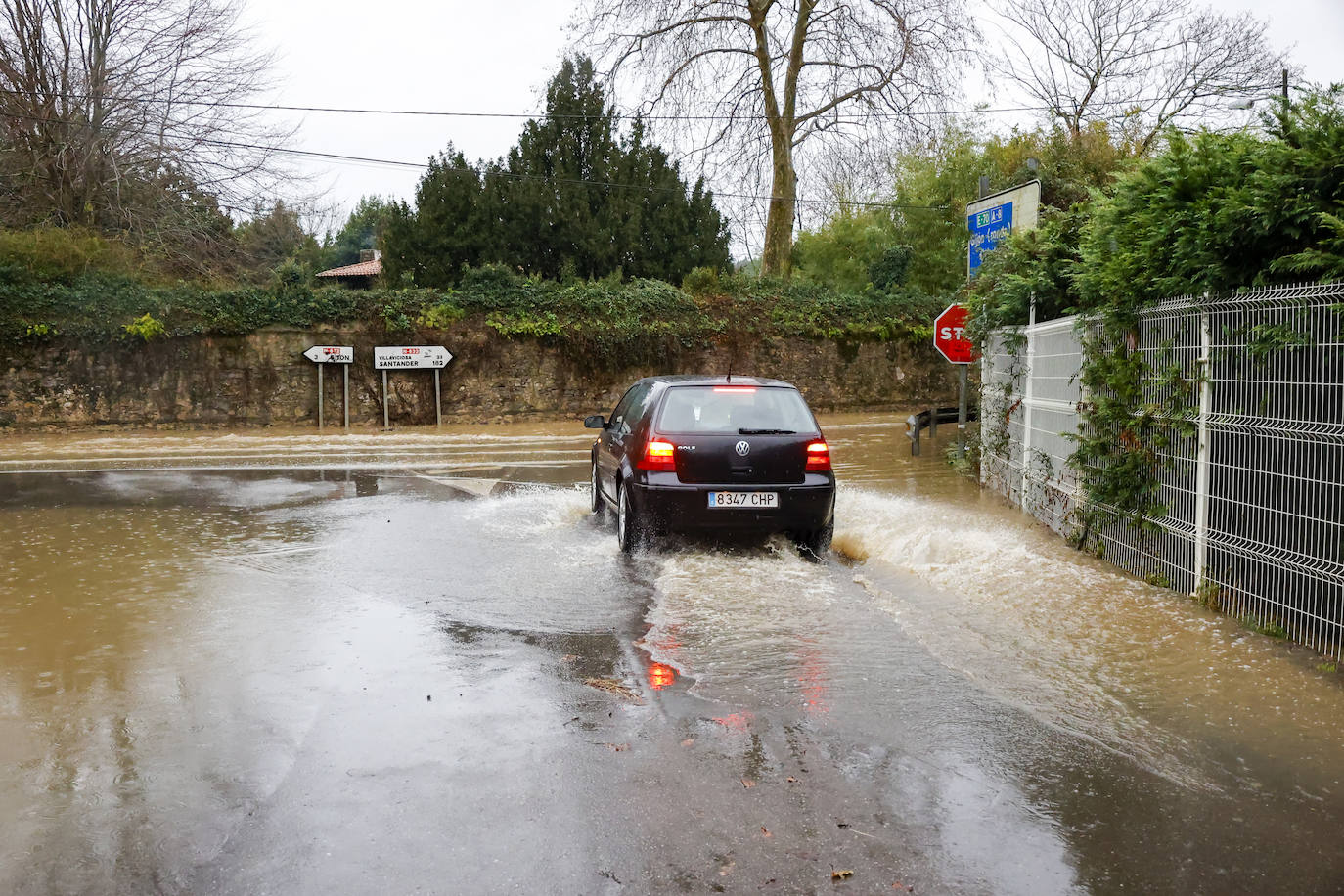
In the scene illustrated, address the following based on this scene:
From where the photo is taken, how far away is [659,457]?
8891 millimetres

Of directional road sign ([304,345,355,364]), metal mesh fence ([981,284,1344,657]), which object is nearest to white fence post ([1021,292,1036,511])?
metal mesh fence ([981,284,1344,657])

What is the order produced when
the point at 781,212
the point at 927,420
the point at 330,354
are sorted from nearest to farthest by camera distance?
the point at 927,420
the point at 330,354
the point at 781,212

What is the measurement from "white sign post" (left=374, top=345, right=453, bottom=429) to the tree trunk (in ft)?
35.9

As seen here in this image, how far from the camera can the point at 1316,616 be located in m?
6.05

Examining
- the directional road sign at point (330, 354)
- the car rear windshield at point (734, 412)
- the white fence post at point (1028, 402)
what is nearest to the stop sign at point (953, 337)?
the white fence post at point (1028, 402)

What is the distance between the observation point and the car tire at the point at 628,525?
29.5ft

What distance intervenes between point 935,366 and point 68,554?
87.7 feet

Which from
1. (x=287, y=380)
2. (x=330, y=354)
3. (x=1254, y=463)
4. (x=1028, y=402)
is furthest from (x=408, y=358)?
(x=1254, y=463)

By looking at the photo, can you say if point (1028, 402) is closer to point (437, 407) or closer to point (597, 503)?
point (597, 503)

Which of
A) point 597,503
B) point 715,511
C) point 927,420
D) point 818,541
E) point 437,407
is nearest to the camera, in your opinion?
point 715,511

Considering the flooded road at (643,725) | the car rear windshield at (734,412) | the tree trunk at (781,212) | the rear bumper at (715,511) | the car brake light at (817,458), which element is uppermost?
the tree trunk at (781,212)

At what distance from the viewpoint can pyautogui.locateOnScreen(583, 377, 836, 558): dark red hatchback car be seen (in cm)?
882

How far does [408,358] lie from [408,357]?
27mm

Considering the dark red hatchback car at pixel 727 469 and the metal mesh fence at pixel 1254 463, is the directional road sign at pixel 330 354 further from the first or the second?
the metal mesh fence at pixel 1254 463
